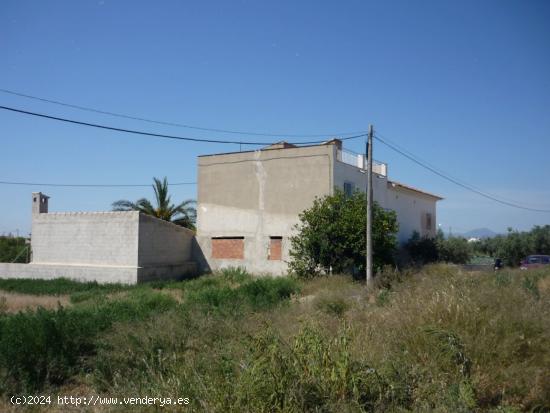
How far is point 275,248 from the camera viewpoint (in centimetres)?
2502

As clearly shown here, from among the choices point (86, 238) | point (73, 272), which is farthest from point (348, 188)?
point (73, 272)

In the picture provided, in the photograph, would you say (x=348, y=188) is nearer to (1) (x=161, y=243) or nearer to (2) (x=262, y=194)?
(2) (x=262, y=194)

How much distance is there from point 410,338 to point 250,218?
20.1m

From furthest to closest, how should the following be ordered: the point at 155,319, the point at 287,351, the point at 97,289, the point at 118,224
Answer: the point at 118,224 < the point at 97,289 < the point at 155,319 < the point at 287,351

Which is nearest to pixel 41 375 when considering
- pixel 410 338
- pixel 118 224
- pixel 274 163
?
pixel 410 338

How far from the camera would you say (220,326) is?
25.8 feet

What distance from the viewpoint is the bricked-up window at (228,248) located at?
26094 millimetres

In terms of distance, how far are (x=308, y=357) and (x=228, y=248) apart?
71.6 ft

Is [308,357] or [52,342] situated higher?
[308,357]

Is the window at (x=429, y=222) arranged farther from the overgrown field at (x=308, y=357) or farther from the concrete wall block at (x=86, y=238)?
the overgrown field at (x=308, y=357)

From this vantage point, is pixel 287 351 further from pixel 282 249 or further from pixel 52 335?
pixel 282 249

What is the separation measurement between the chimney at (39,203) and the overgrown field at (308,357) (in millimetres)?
20001

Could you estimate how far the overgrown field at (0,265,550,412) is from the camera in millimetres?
4559

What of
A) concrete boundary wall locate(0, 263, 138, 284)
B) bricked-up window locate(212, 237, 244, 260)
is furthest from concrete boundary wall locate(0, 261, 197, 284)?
bricked-up window locate(212, 237, 244, 260)
